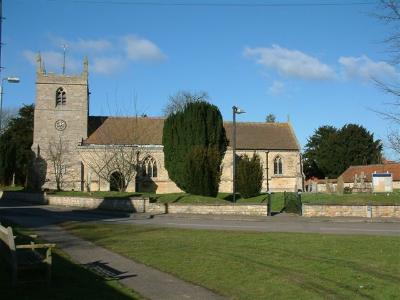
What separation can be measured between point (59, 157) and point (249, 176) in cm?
2860

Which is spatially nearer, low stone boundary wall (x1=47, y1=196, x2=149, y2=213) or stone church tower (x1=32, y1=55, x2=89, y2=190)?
low stone boundary wall (x1=47, y1=196, x2=149, y2=213)

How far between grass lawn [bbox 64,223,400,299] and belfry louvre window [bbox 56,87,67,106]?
4565cm

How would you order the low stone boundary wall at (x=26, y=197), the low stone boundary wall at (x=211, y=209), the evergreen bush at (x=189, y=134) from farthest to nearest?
the low stone boundary wall at (x=26, y=197) → the evergreen bush at (x=189, y=134) → the low stone boundary wall at (x=211, y=209)

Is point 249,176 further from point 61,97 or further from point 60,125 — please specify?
point 61,97

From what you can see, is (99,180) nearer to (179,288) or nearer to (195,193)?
(195,193)

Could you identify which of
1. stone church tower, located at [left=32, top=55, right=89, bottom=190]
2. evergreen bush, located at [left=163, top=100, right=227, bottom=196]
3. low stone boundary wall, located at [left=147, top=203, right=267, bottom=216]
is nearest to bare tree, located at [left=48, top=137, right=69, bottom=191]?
stone church tower, located at [left=32, top=55, right=89, bottom=190]

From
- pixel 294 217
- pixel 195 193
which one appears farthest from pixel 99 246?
pixel 195 193

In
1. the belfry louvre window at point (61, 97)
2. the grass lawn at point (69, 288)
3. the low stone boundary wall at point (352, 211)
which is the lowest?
the grass lawn at point (69, 288)

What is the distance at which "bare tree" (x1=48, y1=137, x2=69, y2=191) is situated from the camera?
182 ft

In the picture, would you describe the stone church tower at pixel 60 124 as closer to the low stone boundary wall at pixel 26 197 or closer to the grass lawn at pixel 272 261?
the low stone boundary wall at pixel 26 197

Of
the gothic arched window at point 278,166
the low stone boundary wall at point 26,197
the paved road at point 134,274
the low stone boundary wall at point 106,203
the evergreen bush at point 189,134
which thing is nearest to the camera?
the paved road at point 134,274

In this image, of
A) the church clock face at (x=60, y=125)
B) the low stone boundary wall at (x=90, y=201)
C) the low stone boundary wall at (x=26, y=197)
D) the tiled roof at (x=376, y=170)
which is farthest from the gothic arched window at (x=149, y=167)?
the tiled roof at (x=376, y=170)

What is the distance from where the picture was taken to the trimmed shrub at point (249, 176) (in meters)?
33.2

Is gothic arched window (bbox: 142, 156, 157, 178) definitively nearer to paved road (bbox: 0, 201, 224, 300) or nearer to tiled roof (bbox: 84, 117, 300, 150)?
tiled roof (bbox: 84, 117, 300, 150)
